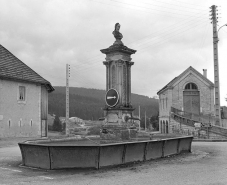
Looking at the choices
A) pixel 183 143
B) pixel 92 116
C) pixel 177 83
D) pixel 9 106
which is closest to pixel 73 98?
pixel 92 116

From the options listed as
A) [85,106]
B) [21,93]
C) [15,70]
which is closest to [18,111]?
[21,93]

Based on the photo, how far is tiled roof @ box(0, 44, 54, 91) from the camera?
25.3 m

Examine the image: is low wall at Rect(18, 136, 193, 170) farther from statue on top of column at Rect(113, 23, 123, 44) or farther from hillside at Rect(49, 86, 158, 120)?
hillside at Rect(49, 86, 158, 120)

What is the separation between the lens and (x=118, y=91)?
1171 centimetres

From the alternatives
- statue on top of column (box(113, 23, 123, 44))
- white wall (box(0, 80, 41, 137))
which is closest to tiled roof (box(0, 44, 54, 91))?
white wall (box(0, 80, 41, 137))

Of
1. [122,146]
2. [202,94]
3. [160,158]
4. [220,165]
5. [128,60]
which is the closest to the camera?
[122,146]

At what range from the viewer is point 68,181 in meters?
7.18

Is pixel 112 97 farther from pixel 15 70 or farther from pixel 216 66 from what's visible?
pixel 15 70

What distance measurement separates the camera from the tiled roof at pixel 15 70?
25.3 meters

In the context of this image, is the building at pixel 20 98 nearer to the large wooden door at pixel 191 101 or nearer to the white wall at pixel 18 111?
the white wall at pixel 18 111

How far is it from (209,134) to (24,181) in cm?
2188

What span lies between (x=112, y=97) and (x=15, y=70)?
57.5 ft

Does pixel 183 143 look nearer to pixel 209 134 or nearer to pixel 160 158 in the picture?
pixel 160 158

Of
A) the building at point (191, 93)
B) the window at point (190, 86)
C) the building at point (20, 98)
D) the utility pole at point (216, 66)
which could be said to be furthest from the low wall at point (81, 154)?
the window at point (190, 86)
